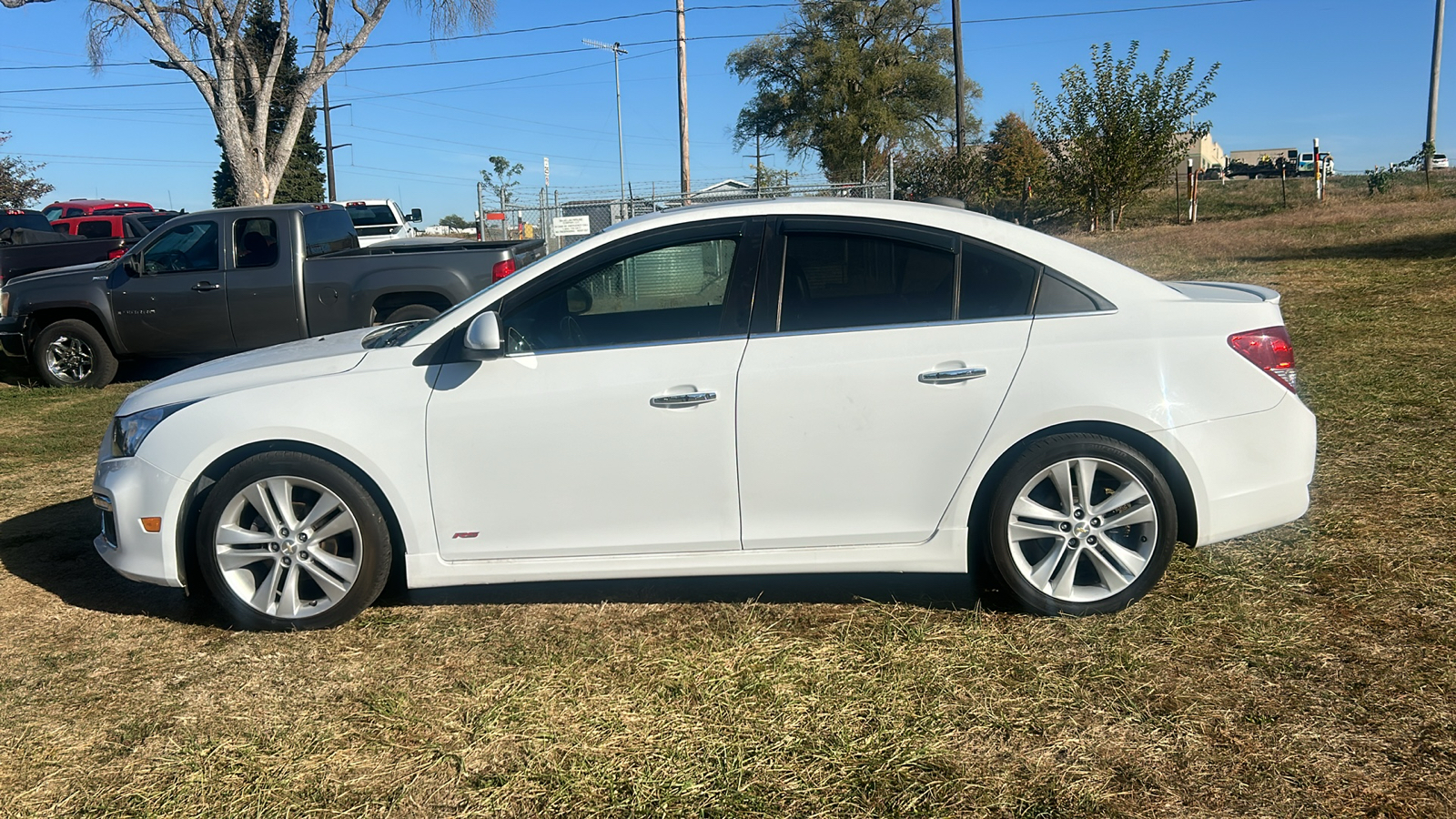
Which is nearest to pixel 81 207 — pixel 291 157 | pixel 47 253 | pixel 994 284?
pixel 47 253

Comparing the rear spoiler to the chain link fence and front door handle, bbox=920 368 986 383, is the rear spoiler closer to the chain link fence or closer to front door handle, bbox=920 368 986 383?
front door handle, bbox=920 368 986 383

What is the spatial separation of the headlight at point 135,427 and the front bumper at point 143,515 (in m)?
0.06

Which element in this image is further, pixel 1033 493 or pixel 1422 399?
pixel 1422 399

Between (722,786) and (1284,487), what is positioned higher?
(1284,487)

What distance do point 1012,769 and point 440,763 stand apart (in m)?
1.69

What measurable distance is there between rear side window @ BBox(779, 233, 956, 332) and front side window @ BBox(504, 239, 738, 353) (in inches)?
11.6

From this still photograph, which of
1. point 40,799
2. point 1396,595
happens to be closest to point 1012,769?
point 1396,595

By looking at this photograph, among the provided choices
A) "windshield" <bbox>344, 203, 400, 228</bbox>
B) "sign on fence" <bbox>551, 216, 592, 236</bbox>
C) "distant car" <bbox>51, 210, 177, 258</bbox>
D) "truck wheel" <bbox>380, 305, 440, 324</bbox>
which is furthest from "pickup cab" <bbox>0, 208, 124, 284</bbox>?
"truck wheel" <bbox>380, 305, 440, 324</bbox>

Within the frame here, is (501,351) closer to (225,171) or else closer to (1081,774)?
(1081,774)

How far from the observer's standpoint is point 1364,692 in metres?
3.45

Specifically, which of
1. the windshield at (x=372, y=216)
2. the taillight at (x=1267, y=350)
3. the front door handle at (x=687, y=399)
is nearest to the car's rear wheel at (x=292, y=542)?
the front door handle at (x=687, y=399)

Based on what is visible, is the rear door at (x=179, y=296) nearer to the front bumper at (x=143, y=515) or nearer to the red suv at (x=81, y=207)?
the front bumper at (x=143, y=515)

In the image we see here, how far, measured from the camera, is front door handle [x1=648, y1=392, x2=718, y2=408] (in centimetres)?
395

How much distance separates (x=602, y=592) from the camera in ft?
15.2
